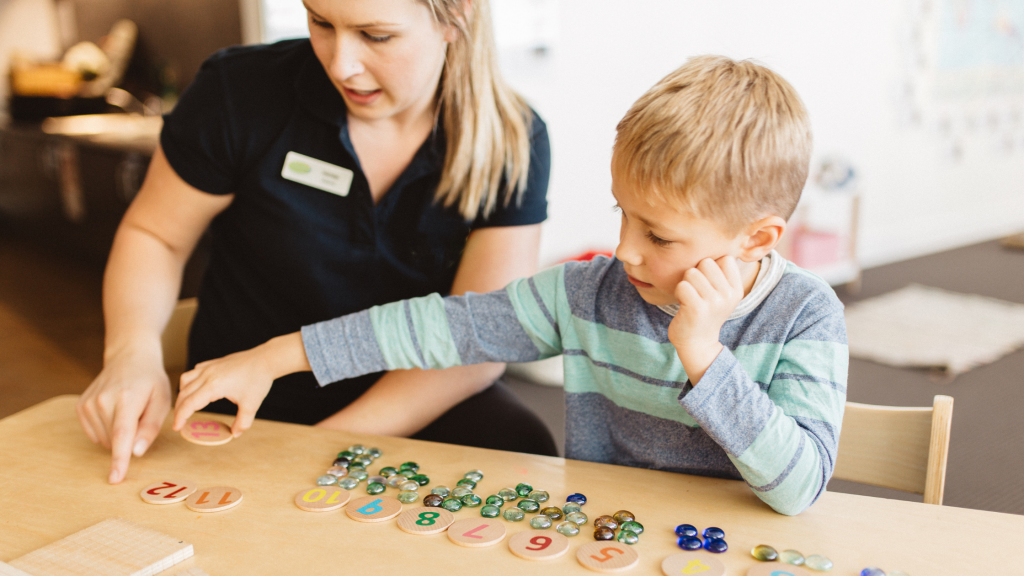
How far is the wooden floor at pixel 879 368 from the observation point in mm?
2250

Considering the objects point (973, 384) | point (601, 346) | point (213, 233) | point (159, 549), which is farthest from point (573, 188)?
point (159, 549)

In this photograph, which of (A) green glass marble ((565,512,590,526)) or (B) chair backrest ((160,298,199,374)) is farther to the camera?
(B) chair backrest ((160,298,199,374))

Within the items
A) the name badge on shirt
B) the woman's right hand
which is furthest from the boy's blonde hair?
the woman's right hand

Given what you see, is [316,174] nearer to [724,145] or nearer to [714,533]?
[724,145]

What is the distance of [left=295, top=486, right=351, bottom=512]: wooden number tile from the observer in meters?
0.80

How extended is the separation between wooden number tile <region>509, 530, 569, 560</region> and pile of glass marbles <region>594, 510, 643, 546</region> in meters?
0.04

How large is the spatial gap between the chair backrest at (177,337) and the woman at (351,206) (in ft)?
0.70

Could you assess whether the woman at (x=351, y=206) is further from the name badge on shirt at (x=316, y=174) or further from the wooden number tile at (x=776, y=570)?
the wooden number tile at (x=776, y=570)

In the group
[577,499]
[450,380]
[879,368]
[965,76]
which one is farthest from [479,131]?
[965,76]

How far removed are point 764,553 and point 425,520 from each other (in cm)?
33

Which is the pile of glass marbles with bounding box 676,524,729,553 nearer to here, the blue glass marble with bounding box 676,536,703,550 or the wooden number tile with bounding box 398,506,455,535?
the blue glass marble with bounding box 676,536,703,550

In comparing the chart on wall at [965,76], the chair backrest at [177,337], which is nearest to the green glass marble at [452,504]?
the chair backrest at [177,337]

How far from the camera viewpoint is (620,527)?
754mm

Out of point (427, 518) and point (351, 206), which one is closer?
point (427, 518)
